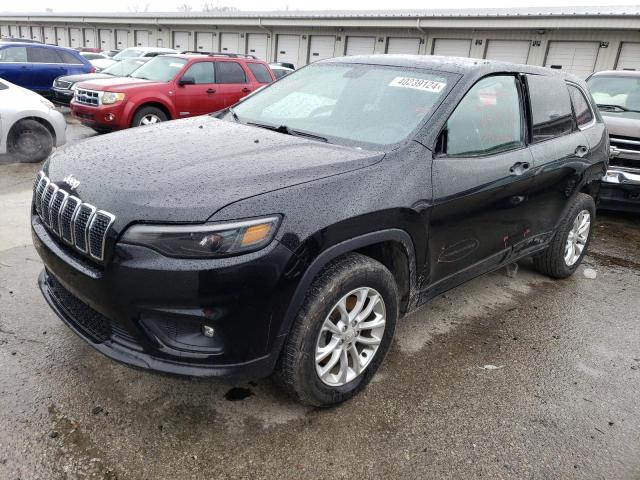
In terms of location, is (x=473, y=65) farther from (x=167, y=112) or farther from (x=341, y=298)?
(x=167, y=112)

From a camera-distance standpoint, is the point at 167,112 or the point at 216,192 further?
the point at 167,112

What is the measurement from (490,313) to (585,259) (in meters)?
2.06

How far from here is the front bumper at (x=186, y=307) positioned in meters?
2.06

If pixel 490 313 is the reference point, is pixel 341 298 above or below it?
above

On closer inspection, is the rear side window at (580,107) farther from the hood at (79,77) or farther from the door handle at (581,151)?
the hood at (79,77)

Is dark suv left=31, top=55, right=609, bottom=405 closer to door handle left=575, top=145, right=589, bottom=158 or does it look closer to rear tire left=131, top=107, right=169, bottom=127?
door handle left=575, top=145, right=589, bottom=158

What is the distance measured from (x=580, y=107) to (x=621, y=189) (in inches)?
92.6

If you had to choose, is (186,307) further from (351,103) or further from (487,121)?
(487,121)

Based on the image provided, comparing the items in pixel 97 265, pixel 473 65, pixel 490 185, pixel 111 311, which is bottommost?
pixel 111 311

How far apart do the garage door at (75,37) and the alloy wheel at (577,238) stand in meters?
48.2

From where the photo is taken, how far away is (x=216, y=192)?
7.18 ft

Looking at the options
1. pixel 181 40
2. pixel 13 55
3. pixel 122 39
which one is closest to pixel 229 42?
pixel 181 40

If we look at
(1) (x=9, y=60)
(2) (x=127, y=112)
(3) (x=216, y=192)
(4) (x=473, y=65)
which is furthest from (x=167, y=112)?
(3) (x=216, y=192)

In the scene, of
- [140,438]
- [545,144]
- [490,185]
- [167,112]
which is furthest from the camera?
[167,112]
